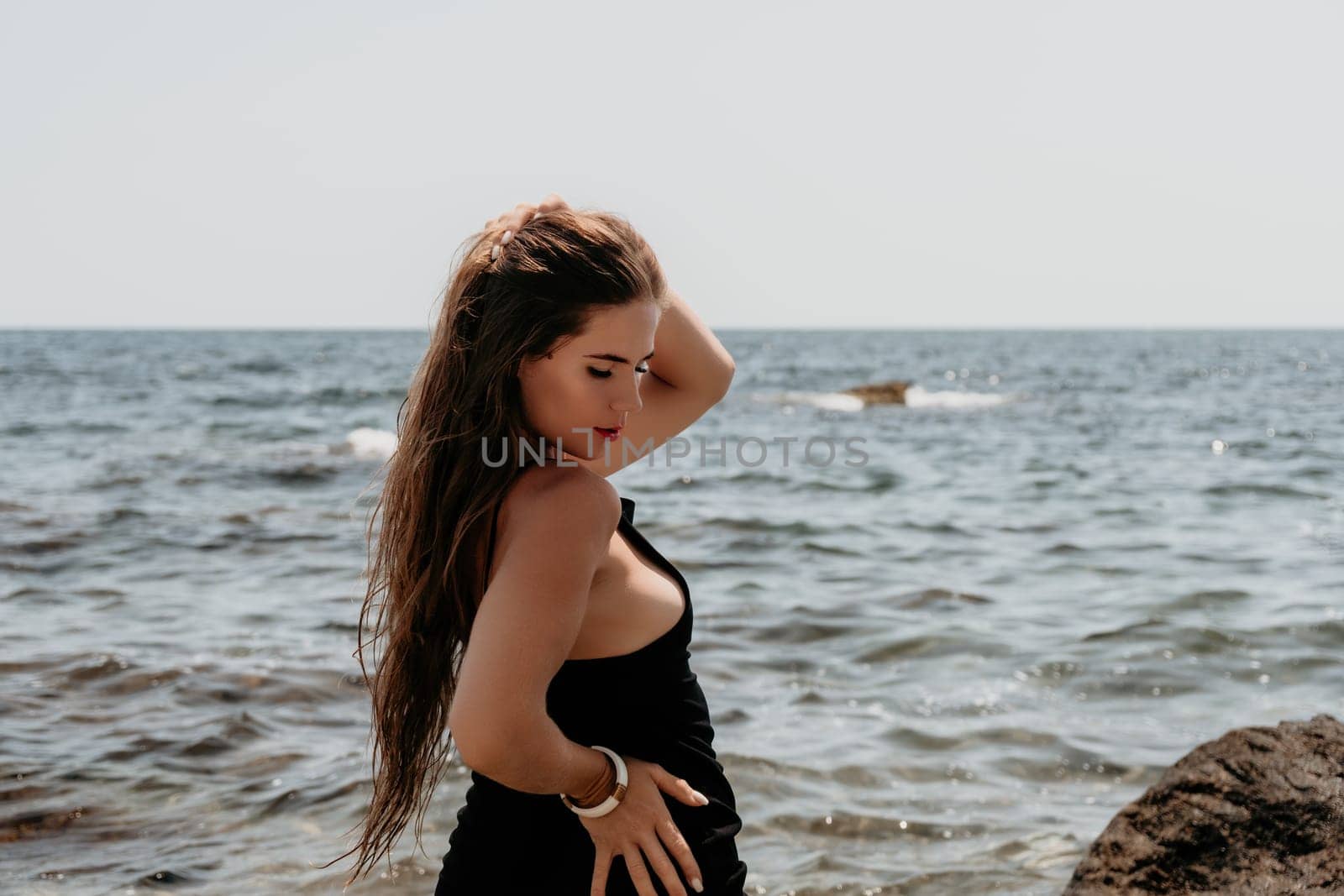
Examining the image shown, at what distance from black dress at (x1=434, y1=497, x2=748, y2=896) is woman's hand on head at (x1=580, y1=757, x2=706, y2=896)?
1.1 inches

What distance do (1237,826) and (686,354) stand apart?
193 cm

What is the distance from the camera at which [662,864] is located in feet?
5.91

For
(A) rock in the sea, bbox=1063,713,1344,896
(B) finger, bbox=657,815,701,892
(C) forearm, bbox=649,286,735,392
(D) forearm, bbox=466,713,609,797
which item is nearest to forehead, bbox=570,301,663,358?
(C) forearm, bbox=649,286,735,392

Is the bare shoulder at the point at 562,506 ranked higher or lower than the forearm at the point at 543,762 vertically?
higher

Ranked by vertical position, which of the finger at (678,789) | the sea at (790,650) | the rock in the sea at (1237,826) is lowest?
the sea at (790,650)

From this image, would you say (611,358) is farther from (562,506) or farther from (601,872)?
(601,872)

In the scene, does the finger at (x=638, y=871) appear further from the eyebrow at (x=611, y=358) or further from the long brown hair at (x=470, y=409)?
the eyebrow at (x=611, y=358)

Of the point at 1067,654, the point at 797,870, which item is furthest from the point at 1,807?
the point at 1067,654

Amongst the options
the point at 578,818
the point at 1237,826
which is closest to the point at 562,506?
the point at 578,818

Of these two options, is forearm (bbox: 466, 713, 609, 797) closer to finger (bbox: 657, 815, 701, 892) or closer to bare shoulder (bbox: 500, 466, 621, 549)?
finger (bbox: 657, 815, 701, 892)

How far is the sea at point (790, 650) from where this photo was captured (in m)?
4.50

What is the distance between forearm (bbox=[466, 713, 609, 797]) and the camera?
5.33 feet

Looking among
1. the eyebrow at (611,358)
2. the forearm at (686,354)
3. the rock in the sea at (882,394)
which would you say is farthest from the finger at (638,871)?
the rock in the sea at (882,394)

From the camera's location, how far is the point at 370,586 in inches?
80.9
